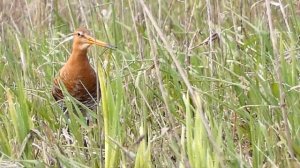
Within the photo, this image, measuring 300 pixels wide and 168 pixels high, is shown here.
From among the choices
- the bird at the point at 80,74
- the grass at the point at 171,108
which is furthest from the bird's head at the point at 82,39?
the grass at the point at 171,108

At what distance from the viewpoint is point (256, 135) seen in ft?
7.23

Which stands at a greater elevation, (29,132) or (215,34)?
(215,34)

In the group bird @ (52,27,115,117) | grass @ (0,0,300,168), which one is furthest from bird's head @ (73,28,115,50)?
grass @ (0,0,300,168)

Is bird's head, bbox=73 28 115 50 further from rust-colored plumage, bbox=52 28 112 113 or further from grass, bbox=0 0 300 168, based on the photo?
grass, bbox=0 0 300 168

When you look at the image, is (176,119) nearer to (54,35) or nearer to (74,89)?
(74,89)

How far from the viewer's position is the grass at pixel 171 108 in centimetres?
191

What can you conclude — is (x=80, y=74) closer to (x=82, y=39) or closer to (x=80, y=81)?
(x=80, y=81)

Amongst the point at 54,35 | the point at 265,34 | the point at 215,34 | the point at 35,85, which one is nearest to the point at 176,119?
the point at 215,34

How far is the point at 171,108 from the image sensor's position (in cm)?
257

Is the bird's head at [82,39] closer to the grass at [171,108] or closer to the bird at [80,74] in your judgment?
the bird at [80,74]

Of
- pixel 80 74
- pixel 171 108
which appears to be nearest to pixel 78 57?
pixel 80 74

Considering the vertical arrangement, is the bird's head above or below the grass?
above

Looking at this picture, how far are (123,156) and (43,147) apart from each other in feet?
1.01

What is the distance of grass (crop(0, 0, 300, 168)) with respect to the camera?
191cm
